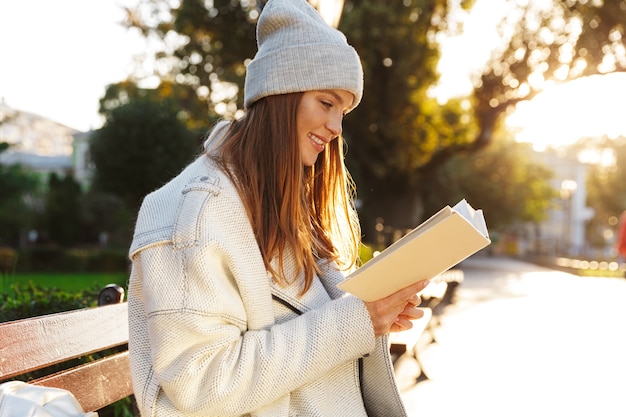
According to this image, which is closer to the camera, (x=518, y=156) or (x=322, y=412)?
(x=322, y=412)

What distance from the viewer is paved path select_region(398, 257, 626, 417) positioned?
5.48 metres

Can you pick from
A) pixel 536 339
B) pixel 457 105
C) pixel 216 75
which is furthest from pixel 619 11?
pixel 536 339

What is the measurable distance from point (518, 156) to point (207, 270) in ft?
125

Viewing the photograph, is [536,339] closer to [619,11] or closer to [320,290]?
[320,290]

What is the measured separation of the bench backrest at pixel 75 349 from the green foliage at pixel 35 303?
95 centimetres

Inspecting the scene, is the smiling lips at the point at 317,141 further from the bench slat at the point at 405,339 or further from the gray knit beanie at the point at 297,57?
the bench slat at the point at 405,339

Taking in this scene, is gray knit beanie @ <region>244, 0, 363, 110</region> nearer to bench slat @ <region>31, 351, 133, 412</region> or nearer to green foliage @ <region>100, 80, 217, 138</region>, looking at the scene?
bench slat @ <region>31, 351, 133, 412</region>

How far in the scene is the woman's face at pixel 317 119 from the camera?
7.40ft

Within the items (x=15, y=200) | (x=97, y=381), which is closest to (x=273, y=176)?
(x=97, y=381)

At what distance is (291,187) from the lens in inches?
85.4

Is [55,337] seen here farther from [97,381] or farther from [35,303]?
[35,303]

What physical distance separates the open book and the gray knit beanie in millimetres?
501

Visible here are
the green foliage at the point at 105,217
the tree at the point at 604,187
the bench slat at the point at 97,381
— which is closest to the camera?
the bench slat at the point at 97,381

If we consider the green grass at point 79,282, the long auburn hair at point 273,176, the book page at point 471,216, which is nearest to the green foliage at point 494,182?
the green grass at point 79,282
